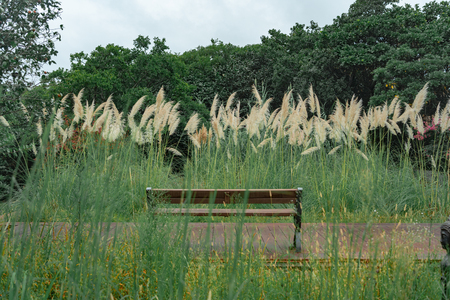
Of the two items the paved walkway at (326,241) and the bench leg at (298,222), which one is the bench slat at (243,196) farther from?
the paved walkway at (326,241)

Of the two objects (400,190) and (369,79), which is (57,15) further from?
(369,79)

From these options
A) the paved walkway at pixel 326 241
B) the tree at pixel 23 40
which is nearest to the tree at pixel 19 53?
the tree at pixel 23 40

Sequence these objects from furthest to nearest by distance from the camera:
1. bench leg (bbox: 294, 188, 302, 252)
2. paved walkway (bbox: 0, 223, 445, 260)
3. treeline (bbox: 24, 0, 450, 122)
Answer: treeline (bbox: 24, 0, 450, 122) → bench leg (bbox: 294, 188, 302, 252) → paved walkway (bbox: 0, 223, 445, 260)

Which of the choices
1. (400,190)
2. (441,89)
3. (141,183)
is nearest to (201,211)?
(141,183)

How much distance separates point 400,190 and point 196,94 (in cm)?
1490

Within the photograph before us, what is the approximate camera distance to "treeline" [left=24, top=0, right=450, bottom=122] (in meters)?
13.2

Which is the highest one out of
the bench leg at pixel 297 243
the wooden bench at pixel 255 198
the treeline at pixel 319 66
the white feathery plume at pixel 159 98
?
the treeline at pixel 319 66

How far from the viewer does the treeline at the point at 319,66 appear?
1325 centimetres

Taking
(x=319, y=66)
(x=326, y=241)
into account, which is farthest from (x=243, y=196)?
(x=319, y=66)

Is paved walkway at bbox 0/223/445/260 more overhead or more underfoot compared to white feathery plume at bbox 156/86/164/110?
more underfoot

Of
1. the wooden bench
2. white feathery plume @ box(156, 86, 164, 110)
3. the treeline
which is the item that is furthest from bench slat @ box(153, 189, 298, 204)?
the treeline

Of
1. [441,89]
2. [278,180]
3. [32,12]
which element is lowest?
[278,180]

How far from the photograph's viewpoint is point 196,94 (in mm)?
19219

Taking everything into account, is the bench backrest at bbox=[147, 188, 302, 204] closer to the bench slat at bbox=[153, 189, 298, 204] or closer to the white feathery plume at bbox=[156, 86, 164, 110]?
the bench slat at bbox=[153, 189, 298, 204]
